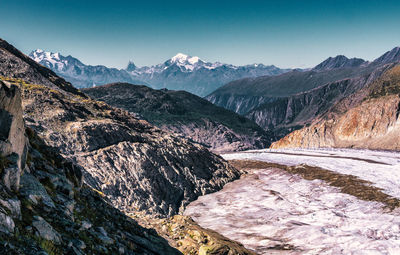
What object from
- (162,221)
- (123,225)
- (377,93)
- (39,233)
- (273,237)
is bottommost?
(273,237)

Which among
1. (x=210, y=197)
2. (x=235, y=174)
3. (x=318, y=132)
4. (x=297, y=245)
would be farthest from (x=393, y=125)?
(x=297, y=245)

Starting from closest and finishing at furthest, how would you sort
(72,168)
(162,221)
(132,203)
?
(72,168), (162,221), (132,203)

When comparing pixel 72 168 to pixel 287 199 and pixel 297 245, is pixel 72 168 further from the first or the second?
pixel 287 199

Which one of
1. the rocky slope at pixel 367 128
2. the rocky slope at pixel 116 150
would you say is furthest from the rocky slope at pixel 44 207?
the rocky slope at pixel 367 128

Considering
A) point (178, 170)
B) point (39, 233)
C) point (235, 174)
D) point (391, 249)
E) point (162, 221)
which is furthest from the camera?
point (235, 174)

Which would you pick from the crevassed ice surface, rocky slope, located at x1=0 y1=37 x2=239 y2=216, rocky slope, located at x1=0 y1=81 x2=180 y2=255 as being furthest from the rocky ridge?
the crevassed ice surface

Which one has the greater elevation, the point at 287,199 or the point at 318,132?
the point at 318,132
